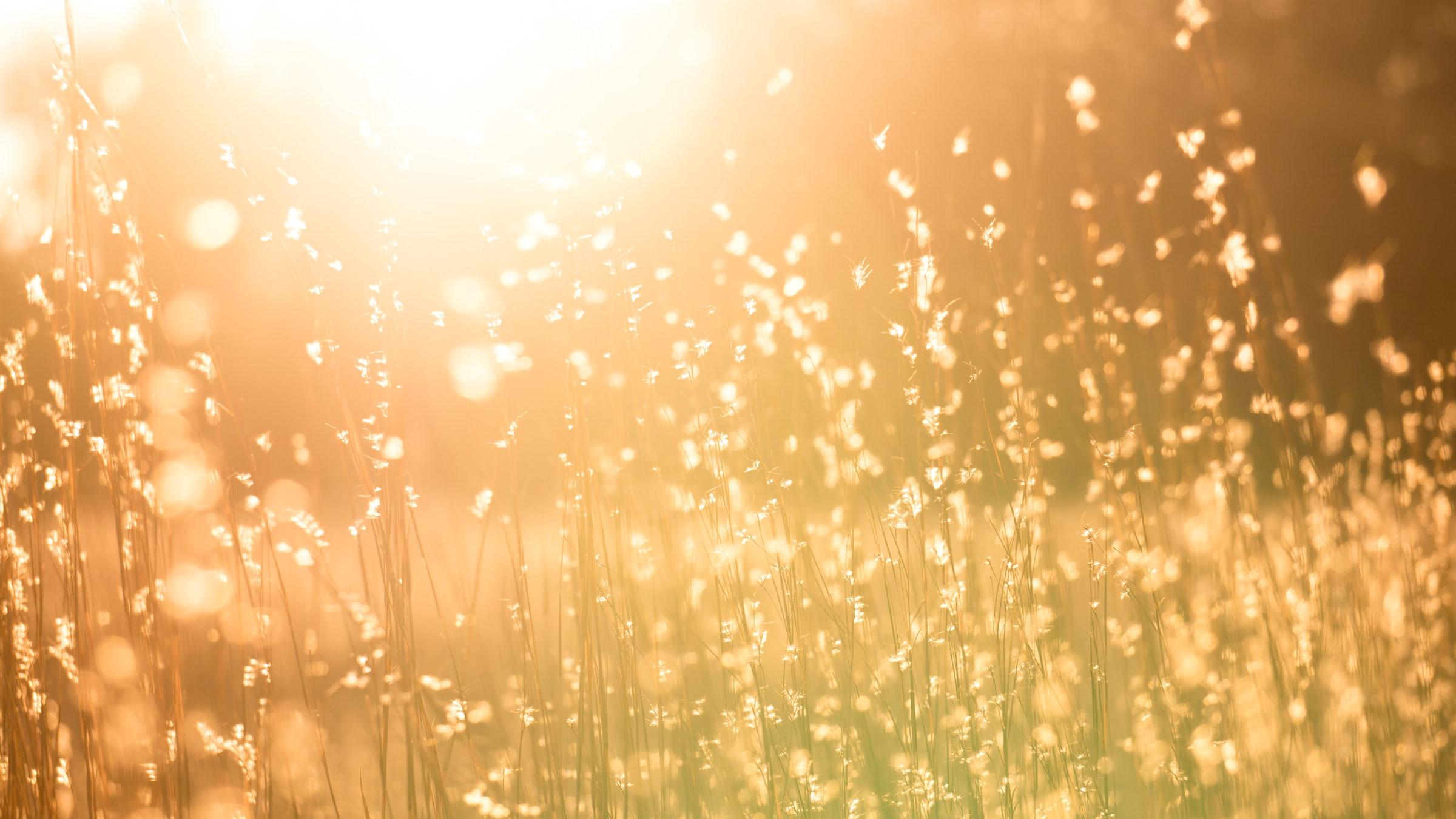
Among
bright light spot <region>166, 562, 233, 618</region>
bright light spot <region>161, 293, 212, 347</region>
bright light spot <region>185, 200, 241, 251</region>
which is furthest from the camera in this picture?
bright light spot <region>185, 200, 241, 251</region>

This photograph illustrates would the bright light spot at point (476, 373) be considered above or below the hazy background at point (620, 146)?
below

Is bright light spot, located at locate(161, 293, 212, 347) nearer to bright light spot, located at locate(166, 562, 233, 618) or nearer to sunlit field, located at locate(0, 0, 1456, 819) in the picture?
sunlit field, located at locate(0, 0, 1456, 819)

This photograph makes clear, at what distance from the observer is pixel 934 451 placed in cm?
129

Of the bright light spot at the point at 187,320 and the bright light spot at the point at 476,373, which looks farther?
the bright light spot at the point at 476,373

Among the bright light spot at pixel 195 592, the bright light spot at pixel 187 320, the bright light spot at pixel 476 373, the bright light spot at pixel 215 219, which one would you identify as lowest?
the bright light spot at pixel 195 592

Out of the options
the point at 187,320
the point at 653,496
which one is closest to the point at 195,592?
the point at 187,320

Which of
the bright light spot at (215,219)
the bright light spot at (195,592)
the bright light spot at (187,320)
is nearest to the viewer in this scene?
the bright light spot at (187,320)

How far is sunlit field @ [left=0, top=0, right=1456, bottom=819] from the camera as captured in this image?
3.86 feet

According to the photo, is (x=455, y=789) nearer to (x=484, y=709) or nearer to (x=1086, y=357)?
(x=484, y=709)

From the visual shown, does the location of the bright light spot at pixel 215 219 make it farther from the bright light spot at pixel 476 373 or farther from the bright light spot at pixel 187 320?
the bright light spot at pixel 476 373

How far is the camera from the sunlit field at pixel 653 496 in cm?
118

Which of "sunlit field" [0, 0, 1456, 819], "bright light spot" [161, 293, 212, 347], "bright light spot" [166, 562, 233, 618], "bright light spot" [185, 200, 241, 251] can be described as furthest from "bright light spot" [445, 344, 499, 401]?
"bright light spot" [185, 200, 241, 251]

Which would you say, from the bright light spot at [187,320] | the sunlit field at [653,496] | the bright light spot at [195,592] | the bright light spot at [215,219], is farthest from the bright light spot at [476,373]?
the bright light spot at [215,219]

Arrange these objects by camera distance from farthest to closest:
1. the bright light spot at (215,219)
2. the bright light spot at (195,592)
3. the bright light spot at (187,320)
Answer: the bright light spot at (215,219)
the bright light spot at (195,592)
the bright light spot at (187,320)
